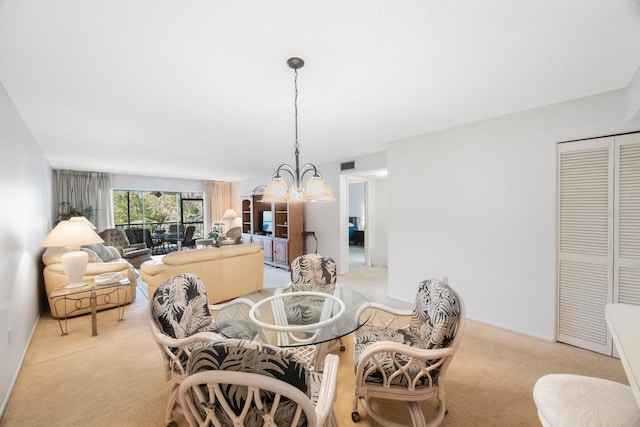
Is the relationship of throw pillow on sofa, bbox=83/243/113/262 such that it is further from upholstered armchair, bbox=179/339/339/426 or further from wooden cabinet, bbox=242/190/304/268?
upholstered armchair, bbox=179/339/339/426

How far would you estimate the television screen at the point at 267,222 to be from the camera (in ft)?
22.0

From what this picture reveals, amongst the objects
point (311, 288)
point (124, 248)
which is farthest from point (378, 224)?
point (124, 248)

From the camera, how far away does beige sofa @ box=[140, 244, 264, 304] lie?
3357mm

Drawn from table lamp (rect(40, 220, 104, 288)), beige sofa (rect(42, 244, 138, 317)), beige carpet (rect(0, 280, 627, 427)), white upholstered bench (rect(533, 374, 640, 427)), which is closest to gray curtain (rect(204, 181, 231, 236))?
beige sofa (rect(42, 244, 138, 317))

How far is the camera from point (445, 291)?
5.36 ft

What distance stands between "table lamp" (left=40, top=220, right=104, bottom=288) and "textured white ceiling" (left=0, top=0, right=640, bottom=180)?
1.18 meters

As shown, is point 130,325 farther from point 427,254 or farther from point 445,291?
point 427,254

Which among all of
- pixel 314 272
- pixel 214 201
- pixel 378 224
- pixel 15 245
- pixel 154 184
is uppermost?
pixel 154 184

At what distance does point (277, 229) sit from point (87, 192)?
4.89 m

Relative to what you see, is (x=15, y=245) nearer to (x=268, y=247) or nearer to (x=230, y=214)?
(x=268, y=247)

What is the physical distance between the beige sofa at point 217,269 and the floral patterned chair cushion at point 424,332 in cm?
251

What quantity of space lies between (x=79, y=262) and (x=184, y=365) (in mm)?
2405

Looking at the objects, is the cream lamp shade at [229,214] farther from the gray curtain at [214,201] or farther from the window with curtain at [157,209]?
the window with curtain at [157,209]

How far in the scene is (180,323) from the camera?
5.89 ft
